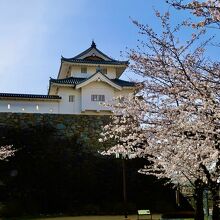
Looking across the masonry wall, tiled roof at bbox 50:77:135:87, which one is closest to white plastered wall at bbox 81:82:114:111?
tiled roof at bbox 50:77:135:87

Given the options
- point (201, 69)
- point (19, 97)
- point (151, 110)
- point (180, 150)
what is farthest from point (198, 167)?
point (19, 97)

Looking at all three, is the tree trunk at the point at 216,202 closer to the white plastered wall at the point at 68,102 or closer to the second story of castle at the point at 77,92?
the second story of castle at the point at 77,92

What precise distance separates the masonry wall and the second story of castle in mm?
7216

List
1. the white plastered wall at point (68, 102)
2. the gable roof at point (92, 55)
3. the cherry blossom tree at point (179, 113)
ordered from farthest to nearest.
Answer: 1. the gable roof at point (92, 55)
2. the white plastered wall at point (68, 102)
3. the cherry blossom tree at point (179, 113)

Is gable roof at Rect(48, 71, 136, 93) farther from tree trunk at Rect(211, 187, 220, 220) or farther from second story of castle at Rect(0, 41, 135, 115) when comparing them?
tree trunk at Rect(211, 187, 220, 220)

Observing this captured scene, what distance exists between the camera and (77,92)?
31141mm

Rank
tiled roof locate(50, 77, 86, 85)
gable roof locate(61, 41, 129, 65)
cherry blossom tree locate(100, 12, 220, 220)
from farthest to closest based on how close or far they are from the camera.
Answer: gable roof locate(61, 41, 129, 65) → tiled roof locate(50, 77, 86, 85) → cherry blossom tree locate(100, 12, 220, 220)

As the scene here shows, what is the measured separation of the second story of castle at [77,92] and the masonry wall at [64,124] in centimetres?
722

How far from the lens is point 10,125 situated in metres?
20.7

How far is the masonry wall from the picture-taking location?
20.9m

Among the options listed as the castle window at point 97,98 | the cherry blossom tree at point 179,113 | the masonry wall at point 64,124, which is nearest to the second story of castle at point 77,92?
the castle window at point 97,98

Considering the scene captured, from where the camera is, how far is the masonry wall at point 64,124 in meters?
20.9

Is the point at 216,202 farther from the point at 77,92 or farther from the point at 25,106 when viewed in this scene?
the point at 77,92

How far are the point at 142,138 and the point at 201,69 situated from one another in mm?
2494
